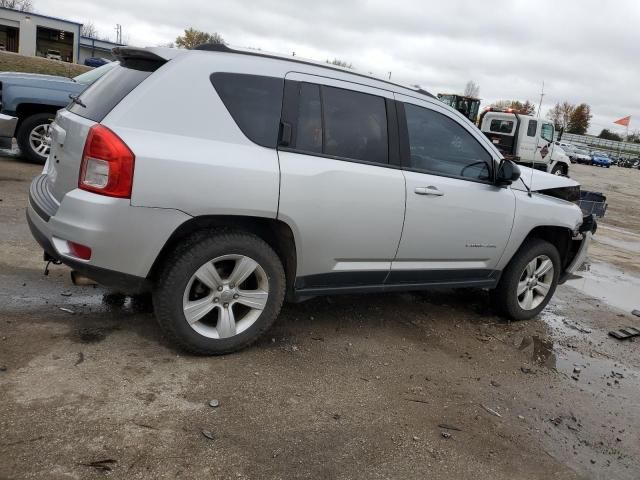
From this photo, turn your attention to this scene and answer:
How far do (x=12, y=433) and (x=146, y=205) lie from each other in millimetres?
1298

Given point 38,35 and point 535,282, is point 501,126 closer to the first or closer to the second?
point 535,282

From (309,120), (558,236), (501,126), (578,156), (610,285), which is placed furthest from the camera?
(578,156)

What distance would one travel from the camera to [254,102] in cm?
340

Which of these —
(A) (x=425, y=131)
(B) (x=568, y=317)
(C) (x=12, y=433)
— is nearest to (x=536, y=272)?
(B) (x=568, y=317)

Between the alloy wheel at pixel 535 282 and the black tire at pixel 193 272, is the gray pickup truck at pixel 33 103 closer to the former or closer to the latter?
the black tire at pixel 193 272

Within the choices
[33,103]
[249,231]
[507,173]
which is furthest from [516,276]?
[33,103]

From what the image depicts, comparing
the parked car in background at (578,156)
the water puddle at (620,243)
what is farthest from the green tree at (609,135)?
the water puddle at (620,243)

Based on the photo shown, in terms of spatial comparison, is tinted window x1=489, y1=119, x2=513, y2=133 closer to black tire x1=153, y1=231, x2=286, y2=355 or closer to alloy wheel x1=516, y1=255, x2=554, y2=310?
alloy wheel x1=516, y1=255, x2=554, y2=310

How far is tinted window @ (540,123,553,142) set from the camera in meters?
19.5

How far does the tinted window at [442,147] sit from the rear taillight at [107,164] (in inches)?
79.5

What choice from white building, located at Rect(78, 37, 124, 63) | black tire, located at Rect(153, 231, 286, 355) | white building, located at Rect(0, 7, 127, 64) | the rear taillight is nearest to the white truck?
black tire, located at Rect(153, 231, 286, 355)

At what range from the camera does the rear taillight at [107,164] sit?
117 inches

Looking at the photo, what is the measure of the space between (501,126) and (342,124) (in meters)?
17.4

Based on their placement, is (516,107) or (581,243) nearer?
(581,243)
